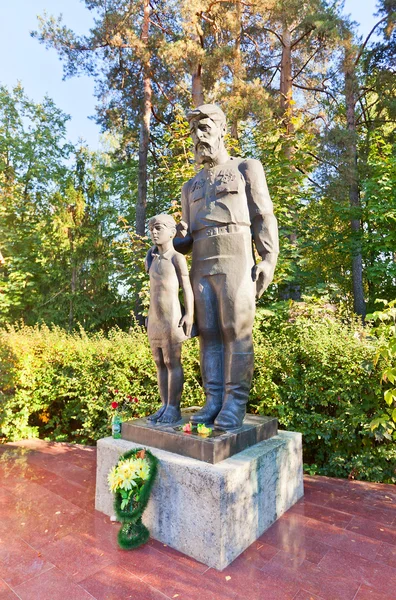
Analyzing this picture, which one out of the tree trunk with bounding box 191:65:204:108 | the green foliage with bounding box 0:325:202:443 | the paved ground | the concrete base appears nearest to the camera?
the paved ground

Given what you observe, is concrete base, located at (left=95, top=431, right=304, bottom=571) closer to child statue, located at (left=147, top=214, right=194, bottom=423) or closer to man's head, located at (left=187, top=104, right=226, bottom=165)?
child statue, located at (left=147, top=214, right=194, bottom=423)

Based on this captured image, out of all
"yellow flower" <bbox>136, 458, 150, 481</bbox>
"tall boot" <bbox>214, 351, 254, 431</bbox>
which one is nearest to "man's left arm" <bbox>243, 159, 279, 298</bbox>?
"tall boot" <bbox>214, 351, 254, 431</bbox>

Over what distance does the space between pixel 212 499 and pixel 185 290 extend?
55.0 inches

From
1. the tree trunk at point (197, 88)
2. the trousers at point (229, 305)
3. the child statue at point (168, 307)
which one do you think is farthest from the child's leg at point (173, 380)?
the tree trunk at point (197, 88)

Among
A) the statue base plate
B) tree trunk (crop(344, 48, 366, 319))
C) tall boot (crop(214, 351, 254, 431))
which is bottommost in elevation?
the statue base plate

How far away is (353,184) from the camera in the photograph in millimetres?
9055

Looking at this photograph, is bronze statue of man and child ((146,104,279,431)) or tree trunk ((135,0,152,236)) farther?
tree trunk ((135,0,152,236))

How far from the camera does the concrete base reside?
2105mm

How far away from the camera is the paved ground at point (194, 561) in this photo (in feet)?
6.17

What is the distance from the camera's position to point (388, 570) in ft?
6.75

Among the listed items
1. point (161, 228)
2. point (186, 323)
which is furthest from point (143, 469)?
point (161, 228)

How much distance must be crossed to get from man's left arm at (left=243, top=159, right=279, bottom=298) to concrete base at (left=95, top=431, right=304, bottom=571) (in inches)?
49.5

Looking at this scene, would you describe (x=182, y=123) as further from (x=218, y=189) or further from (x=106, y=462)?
(x=106, y=462)

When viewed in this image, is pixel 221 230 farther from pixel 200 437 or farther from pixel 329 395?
pixel 329 395
